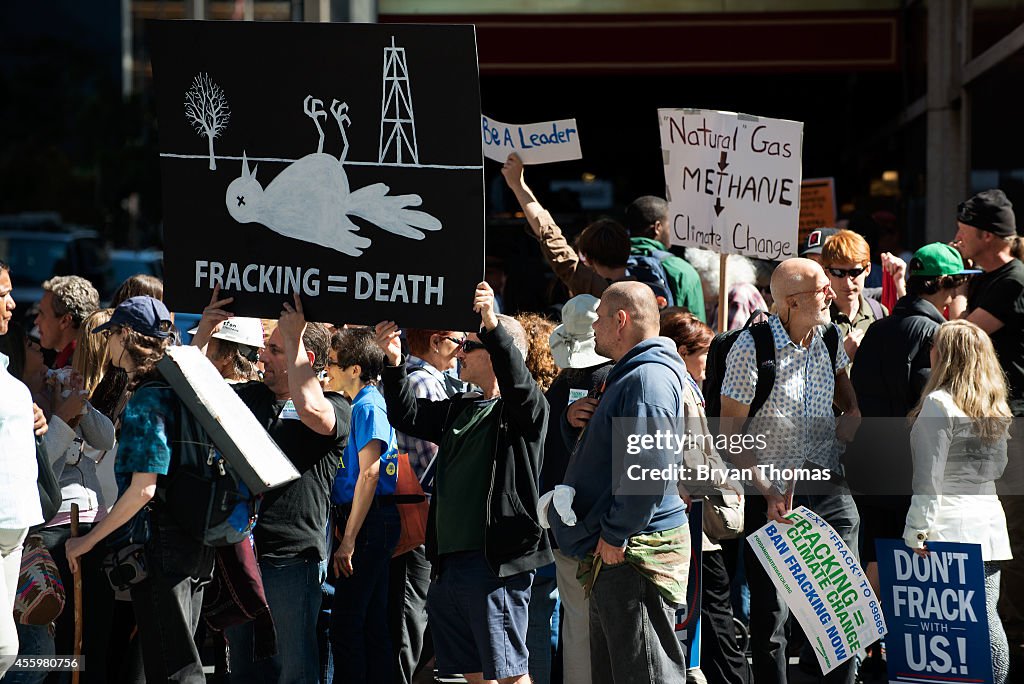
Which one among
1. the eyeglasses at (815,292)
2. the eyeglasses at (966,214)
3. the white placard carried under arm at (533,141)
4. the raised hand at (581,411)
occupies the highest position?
the white placard carried under arm at (533,141)

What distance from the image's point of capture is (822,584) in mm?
6062

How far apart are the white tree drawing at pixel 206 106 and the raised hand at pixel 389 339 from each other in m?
0.98

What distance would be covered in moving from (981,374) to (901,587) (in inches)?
41.9

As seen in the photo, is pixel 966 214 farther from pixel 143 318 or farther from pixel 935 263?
pixel 143 318

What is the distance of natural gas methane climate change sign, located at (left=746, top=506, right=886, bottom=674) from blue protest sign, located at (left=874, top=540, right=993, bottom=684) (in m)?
0.15

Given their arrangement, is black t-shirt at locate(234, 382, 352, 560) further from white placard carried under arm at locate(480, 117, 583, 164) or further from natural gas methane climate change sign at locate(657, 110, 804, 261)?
natural gas methane climate change sign at locate(657, 110, 804, 261)

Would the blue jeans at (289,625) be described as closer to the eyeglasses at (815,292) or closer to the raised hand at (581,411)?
the raised hand at (581,411)

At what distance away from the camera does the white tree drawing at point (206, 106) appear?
5.02m

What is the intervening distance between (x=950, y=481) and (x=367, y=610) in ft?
9.29

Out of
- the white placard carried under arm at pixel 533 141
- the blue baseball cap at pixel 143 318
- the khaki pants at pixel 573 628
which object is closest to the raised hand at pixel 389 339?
the blue baseball cap at pixel 143 318

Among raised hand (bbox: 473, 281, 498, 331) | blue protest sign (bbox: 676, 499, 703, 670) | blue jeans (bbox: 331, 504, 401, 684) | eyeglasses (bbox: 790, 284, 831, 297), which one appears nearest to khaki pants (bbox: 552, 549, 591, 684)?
blue protest sign (bbox: 676, 499, 703, 670)

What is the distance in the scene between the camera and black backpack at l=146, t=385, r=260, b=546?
5.02 m

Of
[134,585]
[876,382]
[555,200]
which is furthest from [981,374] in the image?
[555,200]

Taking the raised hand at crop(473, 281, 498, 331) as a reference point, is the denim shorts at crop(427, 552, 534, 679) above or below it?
below
